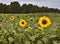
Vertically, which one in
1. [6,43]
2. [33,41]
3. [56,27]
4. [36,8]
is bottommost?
[36,8]

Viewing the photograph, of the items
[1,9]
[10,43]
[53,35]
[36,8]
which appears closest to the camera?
Result: [53,35]

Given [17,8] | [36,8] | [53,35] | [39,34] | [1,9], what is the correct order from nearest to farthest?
[53,35], [39,34], [1,9], [17,8], [36,8]

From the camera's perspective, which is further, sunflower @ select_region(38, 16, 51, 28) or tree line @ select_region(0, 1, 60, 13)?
tree line @ select_region(0, 1, 60, 13)

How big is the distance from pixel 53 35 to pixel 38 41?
0.39 m

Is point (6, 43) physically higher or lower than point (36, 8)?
higher

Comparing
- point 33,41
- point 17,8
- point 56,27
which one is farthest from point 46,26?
point 17,8

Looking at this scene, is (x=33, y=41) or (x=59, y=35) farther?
(x=33, y=41)

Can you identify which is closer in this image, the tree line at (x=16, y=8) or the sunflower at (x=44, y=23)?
the sunflower at (x=44, y=23)

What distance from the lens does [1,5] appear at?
60.4 m

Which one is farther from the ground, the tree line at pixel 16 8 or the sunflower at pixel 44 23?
the sunflower at pixel 44 23

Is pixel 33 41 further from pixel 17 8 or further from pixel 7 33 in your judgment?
pixel 17 8

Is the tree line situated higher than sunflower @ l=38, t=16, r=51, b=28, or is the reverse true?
sunflower @ l=38, t=16, r=51, b=28

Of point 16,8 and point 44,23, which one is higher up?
point 44,23

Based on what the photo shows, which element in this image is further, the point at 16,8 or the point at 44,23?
the point at 16,8
